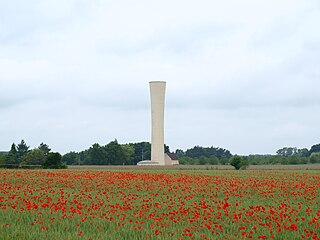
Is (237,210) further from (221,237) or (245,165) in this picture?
(245,165)

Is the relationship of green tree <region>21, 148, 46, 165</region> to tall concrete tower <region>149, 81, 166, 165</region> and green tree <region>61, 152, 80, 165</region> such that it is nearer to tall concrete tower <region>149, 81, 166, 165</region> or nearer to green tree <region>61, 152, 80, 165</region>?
green tree <region>61, 152, 80, 165</region>

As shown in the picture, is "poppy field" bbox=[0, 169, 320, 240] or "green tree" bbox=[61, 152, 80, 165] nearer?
"poppy field" bbox=[0, 169, 320, 240]

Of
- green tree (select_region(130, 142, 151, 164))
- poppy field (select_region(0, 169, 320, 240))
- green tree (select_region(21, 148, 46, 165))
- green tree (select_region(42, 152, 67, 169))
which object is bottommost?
poppy field (select_region(0, 169, 320, 240))

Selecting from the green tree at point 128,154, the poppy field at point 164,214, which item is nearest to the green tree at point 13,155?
the green tree at point 128,154

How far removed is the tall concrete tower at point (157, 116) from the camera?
8075 centimetres

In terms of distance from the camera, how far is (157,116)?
81.2 metres

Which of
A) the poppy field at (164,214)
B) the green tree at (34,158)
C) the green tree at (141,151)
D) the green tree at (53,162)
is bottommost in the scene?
the poppy field at (164,214)

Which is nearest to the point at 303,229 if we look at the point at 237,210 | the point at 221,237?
the point at 221,237

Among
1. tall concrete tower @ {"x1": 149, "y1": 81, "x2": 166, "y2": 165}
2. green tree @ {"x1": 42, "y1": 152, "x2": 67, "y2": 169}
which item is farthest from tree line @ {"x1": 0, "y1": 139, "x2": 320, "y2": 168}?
green tree @ {"x1": 42, "y1": 152, "x2": 67, "y2": 169}

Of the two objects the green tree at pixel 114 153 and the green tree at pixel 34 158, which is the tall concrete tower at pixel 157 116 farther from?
the green tree at pixel 114 153

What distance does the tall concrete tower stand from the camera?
80.8 meters

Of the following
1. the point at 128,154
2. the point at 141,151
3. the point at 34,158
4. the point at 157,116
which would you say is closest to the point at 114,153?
the point at 128,154

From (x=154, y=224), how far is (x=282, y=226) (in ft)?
10.8

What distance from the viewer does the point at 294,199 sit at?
2048 centimetres
